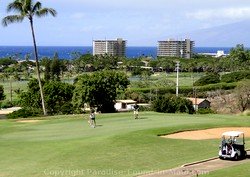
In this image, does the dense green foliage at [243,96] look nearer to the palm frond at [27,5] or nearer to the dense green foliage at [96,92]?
the dense green foliage at [96,92]

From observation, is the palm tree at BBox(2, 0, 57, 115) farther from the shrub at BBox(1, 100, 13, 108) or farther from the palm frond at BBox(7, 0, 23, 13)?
the shrub at BBox(1, 100, 13, 108)

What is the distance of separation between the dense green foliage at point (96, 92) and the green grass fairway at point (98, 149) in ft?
90.3

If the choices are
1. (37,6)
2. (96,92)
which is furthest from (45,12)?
(96,92)

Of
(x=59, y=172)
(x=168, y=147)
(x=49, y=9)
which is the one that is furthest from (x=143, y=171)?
(x=49, y=9)

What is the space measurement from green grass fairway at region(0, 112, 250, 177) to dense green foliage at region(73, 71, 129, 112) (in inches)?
1084

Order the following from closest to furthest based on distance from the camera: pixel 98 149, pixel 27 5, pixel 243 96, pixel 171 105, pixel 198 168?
1. pixel 198 168
2. pixel 98 149
3. pixel 27 5
4. pixel 171 105
5. pixel 243 96

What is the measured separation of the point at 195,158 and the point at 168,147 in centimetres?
336

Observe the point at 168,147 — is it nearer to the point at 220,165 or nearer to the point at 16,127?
the point at 220,165

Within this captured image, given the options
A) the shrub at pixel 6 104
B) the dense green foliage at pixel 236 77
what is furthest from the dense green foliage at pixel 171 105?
the dense green foliage at pixel 236 77

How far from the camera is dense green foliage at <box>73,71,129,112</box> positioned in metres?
69.8

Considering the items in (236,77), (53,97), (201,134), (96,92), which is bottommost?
(201,134)

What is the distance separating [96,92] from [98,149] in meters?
41.9

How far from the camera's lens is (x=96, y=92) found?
70812 millimetres

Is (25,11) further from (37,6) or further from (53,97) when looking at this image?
(53,97)
